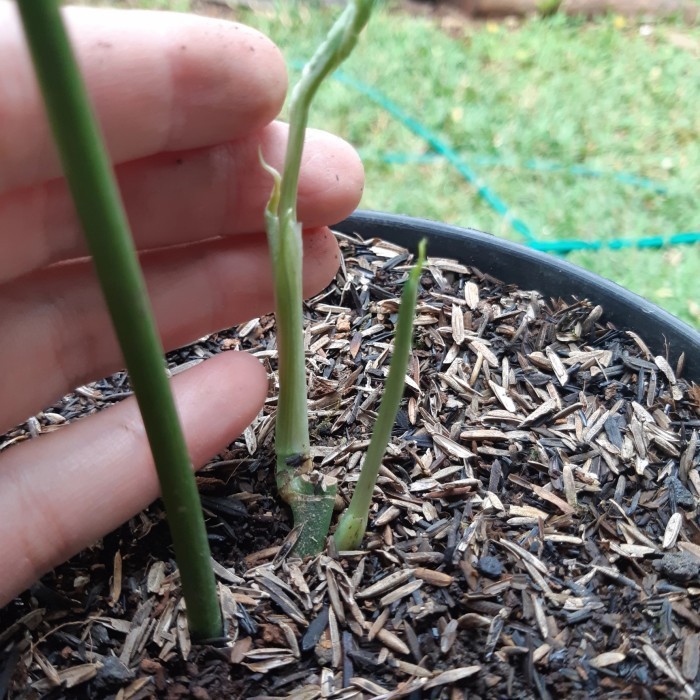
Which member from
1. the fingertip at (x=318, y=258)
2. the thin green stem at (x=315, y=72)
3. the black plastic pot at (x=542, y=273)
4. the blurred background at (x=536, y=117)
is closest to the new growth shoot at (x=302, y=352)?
the thin green stem at (x=315, y=72)

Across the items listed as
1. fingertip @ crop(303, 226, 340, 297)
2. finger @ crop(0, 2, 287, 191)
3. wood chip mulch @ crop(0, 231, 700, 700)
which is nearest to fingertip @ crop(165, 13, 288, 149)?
finger @ crop(0, 2, 287, 191)

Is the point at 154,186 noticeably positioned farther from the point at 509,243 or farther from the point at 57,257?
the point at 509,243

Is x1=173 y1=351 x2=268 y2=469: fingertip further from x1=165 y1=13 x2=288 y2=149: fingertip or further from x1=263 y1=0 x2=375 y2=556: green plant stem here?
x1=165 y1=13 x2=288 y2=149: fingertip

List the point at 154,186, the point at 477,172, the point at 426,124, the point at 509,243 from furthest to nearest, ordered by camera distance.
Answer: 1. the point at 426,124
2. the point at 477,172
3. the point at 509,243
4. the point at 154,186

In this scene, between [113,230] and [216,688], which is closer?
[113,230]

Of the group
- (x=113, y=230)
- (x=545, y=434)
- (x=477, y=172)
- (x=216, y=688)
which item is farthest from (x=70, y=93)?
(x=477, y=172)

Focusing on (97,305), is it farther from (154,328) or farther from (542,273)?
(542,273)
